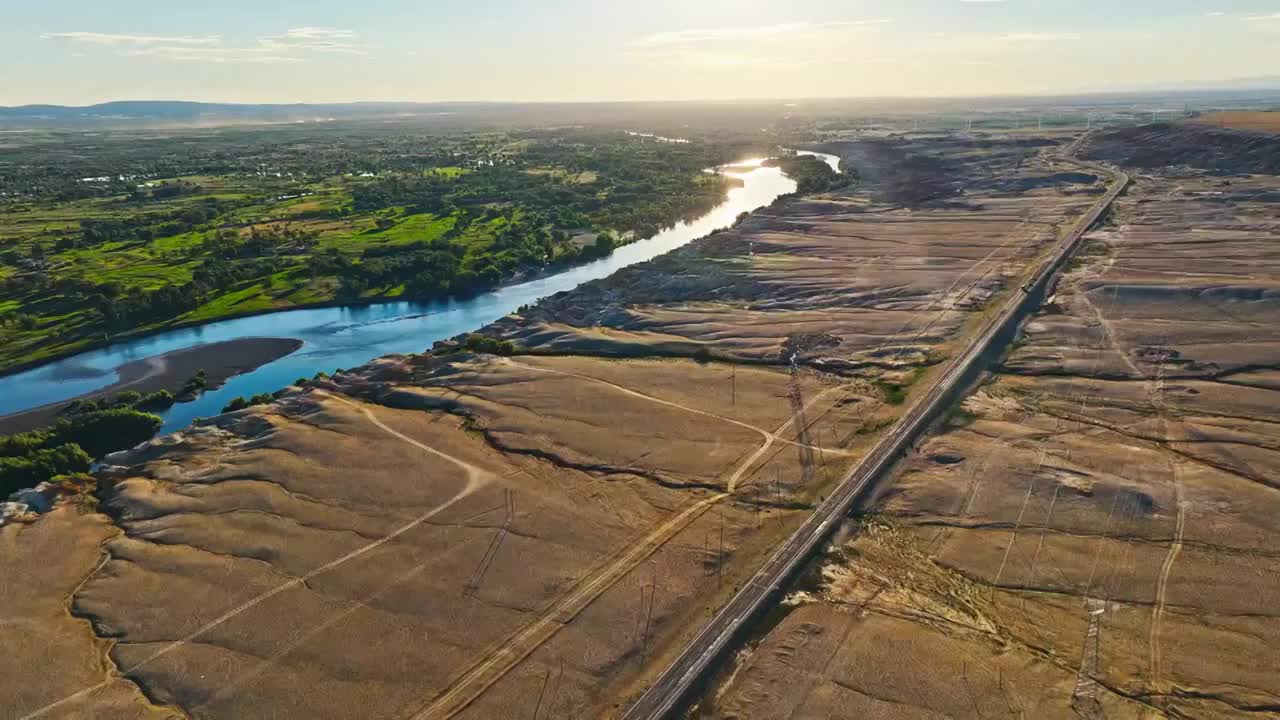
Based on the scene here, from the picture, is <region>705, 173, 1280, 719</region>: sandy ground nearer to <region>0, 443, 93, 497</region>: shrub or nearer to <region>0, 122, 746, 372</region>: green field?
A: <region>0, 443, 93, 497</region>: shrub

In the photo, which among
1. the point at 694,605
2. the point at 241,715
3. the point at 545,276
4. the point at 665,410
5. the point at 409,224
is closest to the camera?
the point at 241,715

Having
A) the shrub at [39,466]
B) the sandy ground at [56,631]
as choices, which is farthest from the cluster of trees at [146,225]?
the sandy ground at [56,631]

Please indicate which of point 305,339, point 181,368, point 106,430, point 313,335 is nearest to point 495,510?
point 106,430

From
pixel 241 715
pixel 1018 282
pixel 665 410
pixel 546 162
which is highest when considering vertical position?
pixel 546 162

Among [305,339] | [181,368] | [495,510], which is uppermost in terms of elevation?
[305,339]

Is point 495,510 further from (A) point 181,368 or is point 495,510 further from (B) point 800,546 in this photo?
(A) point 181,368

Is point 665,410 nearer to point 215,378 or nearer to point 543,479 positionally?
point 543,479

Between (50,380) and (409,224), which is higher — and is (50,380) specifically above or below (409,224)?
below

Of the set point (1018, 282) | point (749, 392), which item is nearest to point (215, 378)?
point (749, 392)
